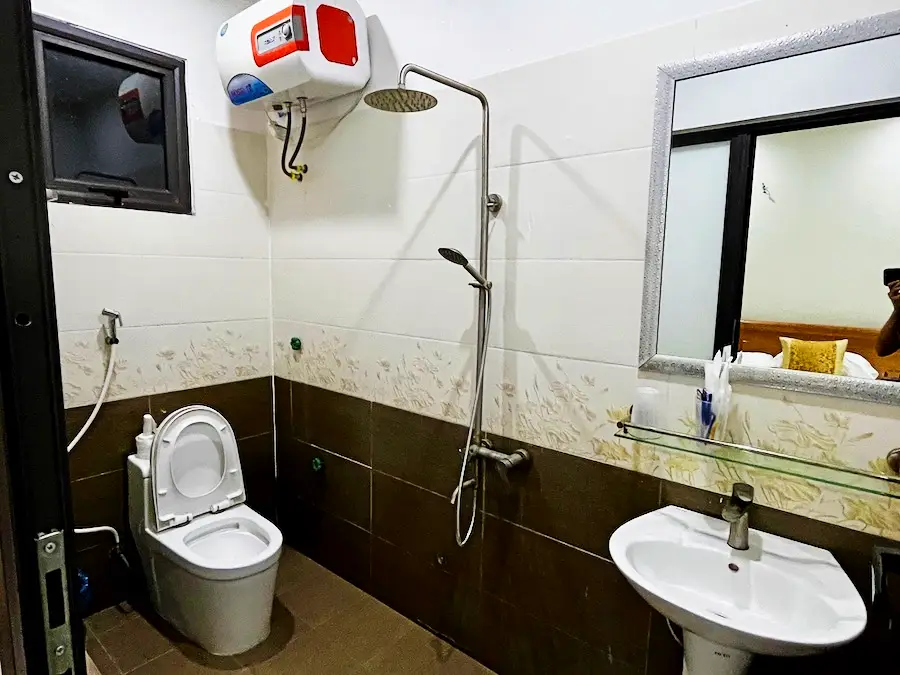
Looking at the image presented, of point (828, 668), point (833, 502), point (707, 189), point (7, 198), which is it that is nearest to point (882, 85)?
point (707, 189)

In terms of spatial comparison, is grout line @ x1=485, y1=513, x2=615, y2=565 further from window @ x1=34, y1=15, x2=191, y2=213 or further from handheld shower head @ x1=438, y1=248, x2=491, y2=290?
window @ x1=34, y1=15, x2=191, y2=213

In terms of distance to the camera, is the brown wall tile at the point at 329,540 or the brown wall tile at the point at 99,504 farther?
the brown wall tile at the point at 329,540

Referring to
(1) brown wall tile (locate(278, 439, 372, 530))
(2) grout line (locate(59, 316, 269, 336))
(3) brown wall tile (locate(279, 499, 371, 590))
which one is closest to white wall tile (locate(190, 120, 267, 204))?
(2) grout line (locate(59, 316, 269, 336))

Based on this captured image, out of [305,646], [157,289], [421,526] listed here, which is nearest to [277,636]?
[305,646]

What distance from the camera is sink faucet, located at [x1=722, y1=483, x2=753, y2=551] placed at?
124 centimetres

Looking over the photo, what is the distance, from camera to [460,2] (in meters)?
1.68

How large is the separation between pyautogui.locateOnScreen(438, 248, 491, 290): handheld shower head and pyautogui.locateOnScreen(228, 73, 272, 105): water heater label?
1003 millimetres

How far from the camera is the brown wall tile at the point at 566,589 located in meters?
1.51

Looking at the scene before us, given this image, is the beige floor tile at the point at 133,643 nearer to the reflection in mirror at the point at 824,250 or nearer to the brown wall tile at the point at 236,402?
the brown wall tile at the point at 236,402

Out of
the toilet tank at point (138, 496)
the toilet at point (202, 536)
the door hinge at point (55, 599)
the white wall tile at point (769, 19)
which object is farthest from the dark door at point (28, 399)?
the toilet tank at point (138, 496)

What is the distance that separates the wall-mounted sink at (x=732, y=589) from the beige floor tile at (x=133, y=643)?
1.69 metres

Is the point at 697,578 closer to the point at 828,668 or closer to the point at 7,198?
the point at 828,668

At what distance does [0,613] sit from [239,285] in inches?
78.4

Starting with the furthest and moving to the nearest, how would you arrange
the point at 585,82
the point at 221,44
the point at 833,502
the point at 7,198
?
the point at 221,44 < the point at 585,82 < the point at 833,502 < the point at 7,198
